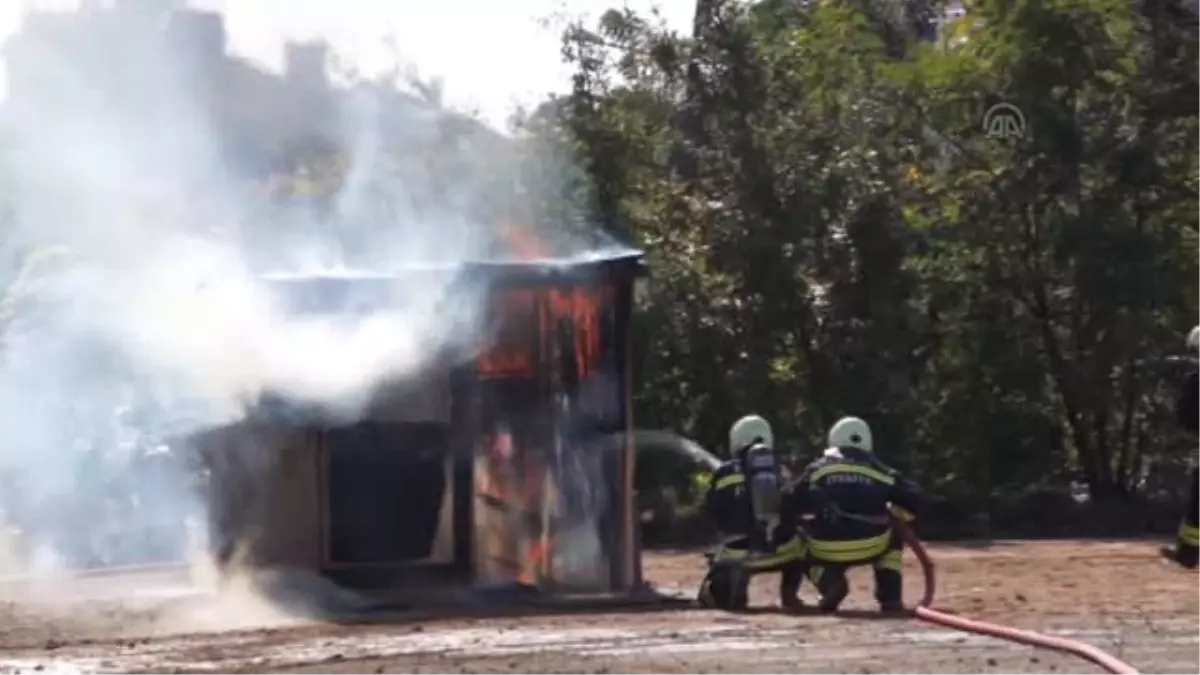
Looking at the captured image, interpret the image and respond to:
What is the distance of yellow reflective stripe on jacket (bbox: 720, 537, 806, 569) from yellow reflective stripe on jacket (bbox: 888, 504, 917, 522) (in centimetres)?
63

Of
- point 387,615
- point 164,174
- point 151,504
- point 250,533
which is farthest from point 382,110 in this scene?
point 387,615

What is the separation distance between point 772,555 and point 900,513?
88 cm

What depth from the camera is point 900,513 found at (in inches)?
593

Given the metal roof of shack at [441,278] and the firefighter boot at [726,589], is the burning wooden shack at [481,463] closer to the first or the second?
the metal roof of shack at [441,278]

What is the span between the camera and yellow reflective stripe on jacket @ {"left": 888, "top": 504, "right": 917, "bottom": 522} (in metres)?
15.0

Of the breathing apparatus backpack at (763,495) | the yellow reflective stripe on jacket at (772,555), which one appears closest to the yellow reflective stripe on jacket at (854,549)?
the yellow reflective stripe on jacket at (772,555)

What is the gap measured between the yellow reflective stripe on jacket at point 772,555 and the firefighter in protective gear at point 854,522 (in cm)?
21

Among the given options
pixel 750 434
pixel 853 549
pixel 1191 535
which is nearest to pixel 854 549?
→ pixel 853 549

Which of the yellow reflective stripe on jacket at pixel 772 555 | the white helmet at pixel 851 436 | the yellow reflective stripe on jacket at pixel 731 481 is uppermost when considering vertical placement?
the white helmet at pixel 851 436

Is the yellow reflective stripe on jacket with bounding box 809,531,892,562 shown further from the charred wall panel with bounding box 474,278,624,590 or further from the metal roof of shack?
the metal roof of shack

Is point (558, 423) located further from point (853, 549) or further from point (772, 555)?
point (853, 549)

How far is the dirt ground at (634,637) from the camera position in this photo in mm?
11539

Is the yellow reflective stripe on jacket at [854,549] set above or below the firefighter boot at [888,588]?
above

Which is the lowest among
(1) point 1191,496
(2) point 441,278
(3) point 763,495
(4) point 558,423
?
(1) point 1191,496
